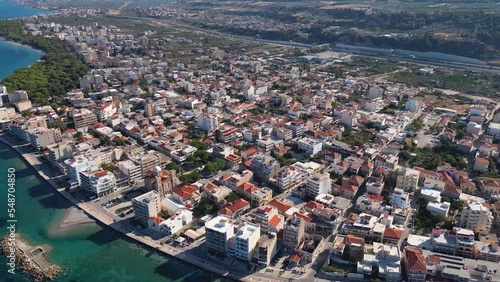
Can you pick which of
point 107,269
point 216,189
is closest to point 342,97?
point 216,189

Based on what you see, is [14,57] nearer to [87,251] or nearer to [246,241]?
[87,251]

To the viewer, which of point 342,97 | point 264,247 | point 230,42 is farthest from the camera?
point 230,42

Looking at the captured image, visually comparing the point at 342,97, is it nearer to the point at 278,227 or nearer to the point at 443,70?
the point at 443,70

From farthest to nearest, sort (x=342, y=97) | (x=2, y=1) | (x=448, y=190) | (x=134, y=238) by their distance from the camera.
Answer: (x=2, y=1), (x=342, y=97), (x=448, y=190), (x=134, y=238)

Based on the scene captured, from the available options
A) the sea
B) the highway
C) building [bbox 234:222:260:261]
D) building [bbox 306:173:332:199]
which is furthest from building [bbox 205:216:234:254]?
the highway

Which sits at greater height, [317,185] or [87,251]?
[317,185]

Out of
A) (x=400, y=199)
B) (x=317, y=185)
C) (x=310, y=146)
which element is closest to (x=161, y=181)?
(x=317, y=185)
